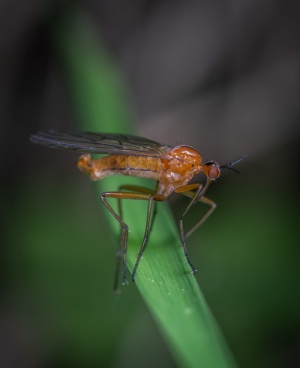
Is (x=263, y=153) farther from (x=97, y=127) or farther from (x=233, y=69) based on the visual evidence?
(x=97, y=127)

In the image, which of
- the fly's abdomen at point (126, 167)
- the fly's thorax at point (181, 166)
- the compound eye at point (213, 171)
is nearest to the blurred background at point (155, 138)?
the fly's abdomen at point (126, 167)

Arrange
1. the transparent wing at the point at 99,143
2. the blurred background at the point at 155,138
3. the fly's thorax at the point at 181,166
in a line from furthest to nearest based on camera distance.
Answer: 1. the blurred background at the point at 155,138
2. the fly's thorax at the point at 181,166
3. the transparent wing at the point at 99,143

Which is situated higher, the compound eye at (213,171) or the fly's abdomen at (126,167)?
the compound eye at (213,171)

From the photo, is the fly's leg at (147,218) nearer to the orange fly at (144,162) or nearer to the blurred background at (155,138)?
the orange fly at (144,162)

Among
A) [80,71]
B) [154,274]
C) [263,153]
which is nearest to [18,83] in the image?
[80,71]

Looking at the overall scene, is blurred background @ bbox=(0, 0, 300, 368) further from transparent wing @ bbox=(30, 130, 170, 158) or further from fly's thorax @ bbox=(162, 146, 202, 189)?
fly's thorax @ bbox=(162, 146, 202, 189)

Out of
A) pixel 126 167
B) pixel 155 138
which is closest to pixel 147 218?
pixel 126 167

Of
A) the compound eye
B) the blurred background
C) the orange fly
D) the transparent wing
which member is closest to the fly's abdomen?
the orange fly
